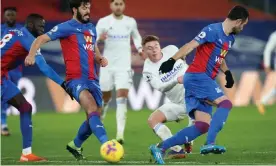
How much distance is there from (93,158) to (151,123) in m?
0.96

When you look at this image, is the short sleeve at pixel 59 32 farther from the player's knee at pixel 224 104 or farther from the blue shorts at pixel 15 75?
the blue shorts at pixel 15 75

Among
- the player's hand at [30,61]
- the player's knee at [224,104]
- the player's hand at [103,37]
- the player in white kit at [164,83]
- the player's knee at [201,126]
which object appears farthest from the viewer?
the player's hand at [103,37]

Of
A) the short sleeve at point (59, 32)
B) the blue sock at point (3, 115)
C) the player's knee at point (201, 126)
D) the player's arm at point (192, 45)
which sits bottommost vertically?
the blue sock at point (3, 115)

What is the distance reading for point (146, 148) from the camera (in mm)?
13875

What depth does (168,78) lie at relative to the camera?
12461 millimetres

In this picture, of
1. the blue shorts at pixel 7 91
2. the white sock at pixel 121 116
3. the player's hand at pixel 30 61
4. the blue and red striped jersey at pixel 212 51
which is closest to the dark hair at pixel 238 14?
the blue and red striped jersey at pixel 212 51

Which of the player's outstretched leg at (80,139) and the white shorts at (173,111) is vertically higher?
the white shorts at (173,111)

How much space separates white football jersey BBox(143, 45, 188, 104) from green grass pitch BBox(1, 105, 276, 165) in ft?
2.99

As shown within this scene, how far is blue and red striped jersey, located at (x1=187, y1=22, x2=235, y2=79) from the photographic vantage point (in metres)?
11.4

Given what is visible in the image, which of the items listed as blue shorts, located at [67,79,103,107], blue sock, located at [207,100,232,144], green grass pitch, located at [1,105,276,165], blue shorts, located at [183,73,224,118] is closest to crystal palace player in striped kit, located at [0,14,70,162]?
green grass pitch, located at [1,105,276,165]

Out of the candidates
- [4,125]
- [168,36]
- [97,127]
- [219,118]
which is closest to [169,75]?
[219,118]

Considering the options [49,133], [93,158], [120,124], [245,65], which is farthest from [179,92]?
[245,65]

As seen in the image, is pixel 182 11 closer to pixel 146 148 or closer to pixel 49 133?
pixel 49 133

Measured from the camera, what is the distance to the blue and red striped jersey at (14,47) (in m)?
12.3
